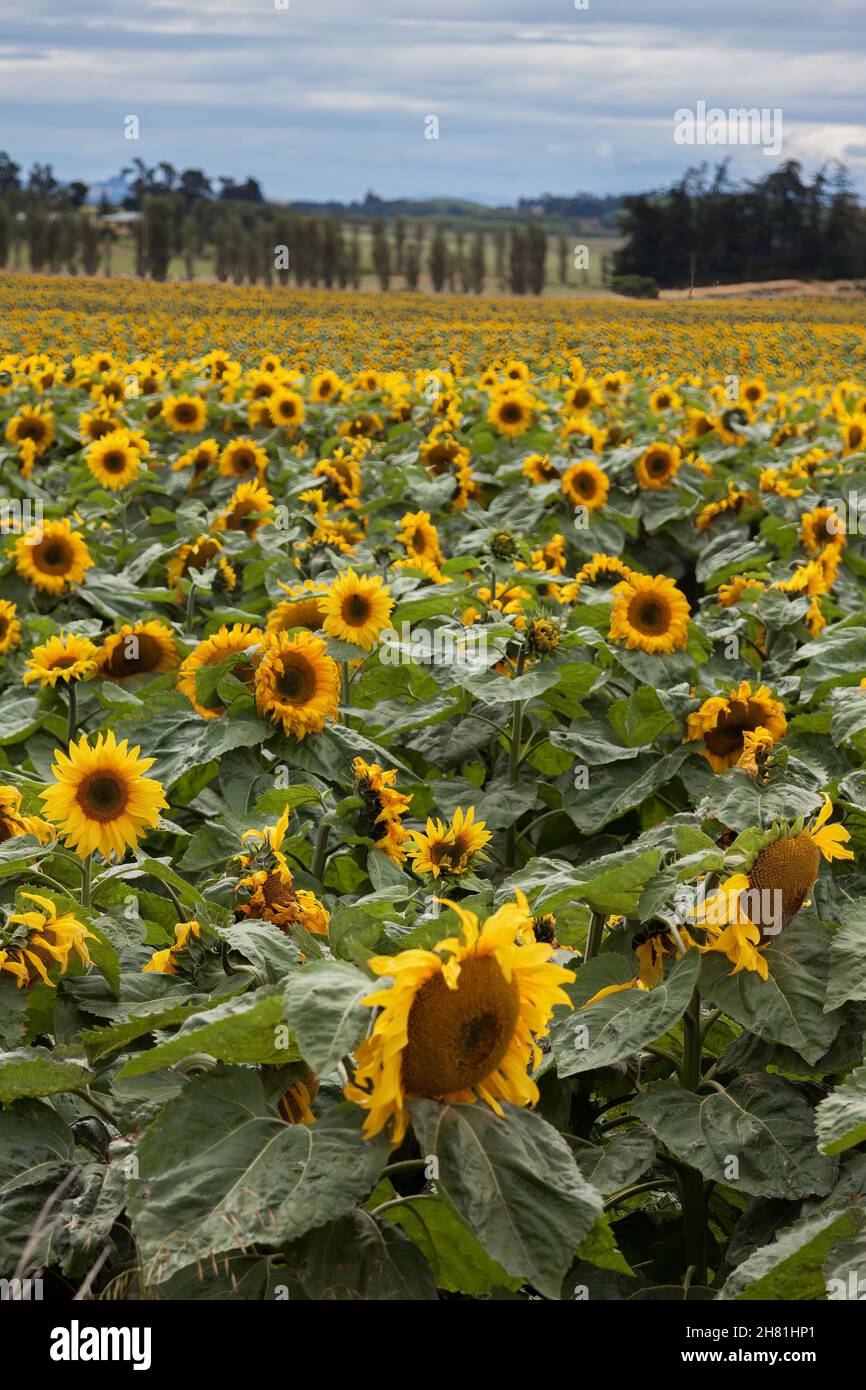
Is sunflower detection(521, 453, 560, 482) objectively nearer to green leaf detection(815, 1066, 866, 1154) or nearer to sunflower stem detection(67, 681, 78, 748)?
sunflower stem detection(67, 681, 78, 748)

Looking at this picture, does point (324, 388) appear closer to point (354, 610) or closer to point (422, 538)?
point (422, 538)

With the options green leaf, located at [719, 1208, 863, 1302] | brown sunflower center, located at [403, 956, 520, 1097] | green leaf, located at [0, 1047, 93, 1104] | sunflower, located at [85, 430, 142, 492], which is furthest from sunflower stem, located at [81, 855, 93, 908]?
sunflower, located at [85, 430, 142, 492]

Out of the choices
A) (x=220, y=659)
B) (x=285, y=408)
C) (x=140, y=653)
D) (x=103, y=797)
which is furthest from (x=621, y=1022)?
(x=285, y=408)

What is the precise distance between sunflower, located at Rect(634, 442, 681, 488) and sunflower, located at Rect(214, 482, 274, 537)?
214 cm

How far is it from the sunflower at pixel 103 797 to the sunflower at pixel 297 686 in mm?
747

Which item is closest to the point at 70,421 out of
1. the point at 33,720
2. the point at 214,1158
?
the point at 33,720

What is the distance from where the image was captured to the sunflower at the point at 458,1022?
163 centimetres

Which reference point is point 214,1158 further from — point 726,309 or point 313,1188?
point 726,309

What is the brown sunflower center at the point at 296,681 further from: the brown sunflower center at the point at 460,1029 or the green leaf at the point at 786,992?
the brown sunflower center at the point at 460,1029

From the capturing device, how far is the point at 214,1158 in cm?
166

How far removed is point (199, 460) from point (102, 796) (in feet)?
19.4

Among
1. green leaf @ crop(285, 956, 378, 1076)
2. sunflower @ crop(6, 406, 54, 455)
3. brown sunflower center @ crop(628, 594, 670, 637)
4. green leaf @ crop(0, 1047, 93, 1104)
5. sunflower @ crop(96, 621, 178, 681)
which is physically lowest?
green leaf @ crop(0, 1047, 93, 1104)

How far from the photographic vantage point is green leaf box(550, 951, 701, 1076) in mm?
2117
